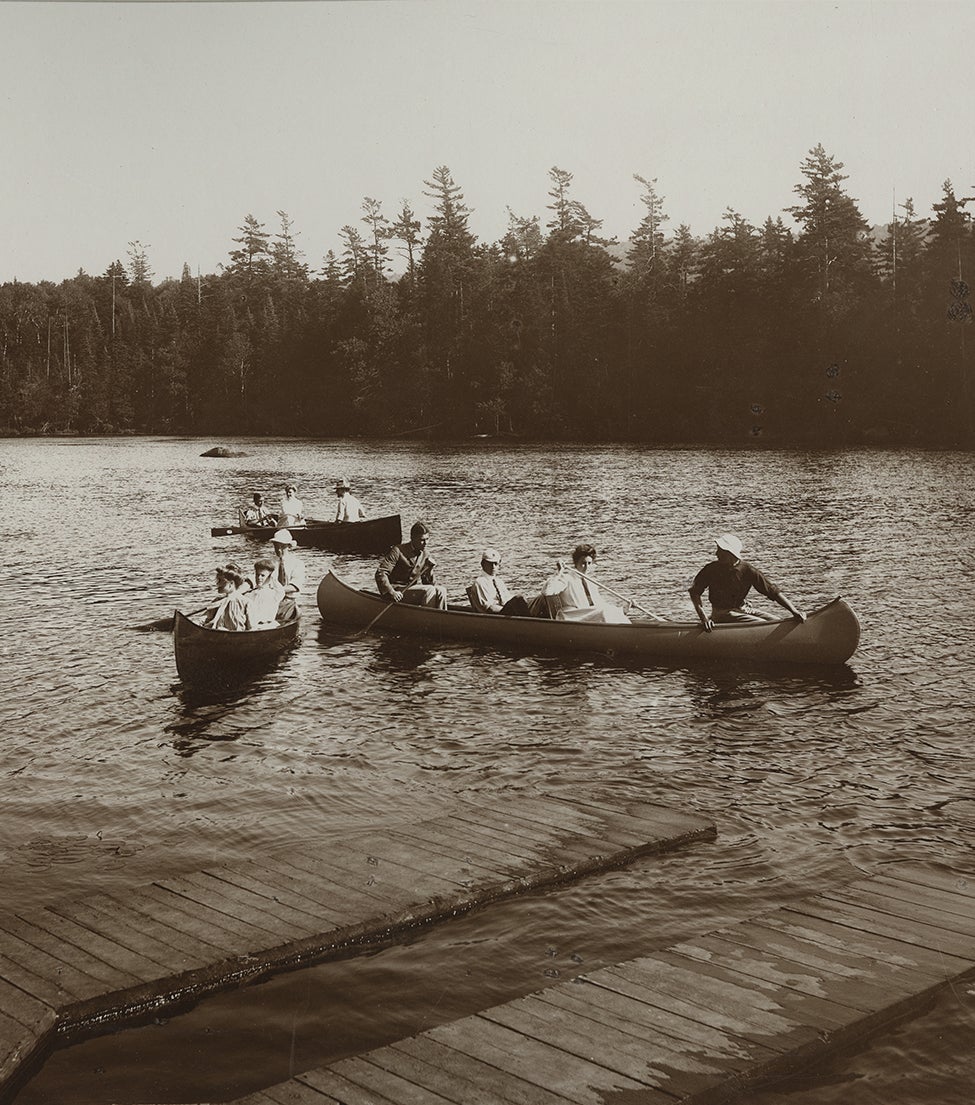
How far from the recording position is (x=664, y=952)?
625cm

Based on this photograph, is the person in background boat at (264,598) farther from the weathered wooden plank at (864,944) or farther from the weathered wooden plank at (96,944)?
the weathered wooden plank at (864,944)

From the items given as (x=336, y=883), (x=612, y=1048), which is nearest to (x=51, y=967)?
(x=336, y=883)

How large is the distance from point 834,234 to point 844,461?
32.2m

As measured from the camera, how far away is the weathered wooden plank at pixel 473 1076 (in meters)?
4.82

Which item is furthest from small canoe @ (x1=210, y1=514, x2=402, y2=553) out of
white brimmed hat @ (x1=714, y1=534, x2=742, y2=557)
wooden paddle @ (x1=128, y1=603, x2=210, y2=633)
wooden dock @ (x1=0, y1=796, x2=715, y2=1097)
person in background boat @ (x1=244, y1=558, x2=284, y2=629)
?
wooden dock @ (x1=0, y1=796, x2=715, y2=1097)

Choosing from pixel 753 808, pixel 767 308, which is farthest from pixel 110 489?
pixel 767 308

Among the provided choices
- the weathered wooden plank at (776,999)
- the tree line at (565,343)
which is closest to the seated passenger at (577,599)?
the weathered wooden plank at (776,999)

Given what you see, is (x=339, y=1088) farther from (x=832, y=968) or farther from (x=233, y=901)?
(x=832, y=968)

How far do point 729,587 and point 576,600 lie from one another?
2019 millimetres

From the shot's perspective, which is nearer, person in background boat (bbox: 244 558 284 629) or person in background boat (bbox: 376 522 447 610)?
person in background boat (bbox: 244 558 284 629)

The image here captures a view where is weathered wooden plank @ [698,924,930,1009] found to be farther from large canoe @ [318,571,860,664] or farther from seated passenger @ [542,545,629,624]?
seated passenger @ [542,545,629,624]

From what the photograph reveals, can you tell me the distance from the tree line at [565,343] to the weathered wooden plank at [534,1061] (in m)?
64.8

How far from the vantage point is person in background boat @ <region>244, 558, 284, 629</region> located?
14609mm

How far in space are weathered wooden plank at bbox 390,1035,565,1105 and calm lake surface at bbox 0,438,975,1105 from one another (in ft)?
1.87
